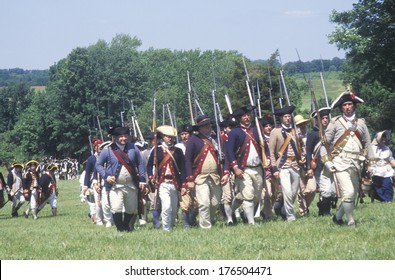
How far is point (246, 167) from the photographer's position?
48.5 feet

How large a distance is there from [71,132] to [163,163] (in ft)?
233

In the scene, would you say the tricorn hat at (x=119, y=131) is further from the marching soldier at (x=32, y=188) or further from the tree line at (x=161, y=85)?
the marching soldier at (x=32, y=188)

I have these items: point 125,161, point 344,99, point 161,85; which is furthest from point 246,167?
point 161,85

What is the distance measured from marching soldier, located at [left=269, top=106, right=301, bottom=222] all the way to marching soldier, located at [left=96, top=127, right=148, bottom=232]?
97.6 inches

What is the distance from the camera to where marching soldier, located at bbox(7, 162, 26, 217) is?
88.2 ft

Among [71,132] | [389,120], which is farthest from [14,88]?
[389,120]

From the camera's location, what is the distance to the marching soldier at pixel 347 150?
12.7 m

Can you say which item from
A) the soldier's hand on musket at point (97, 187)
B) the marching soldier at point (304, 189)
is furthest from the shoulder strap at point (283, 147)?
the soldier's hand on musket at point (97, 187)

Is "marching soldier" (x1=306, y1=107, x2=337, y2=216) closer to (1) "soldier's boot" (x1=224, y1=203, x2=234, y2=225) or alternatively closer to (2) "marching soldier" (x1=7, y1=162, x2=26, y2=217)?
(1) "soldier's boot" (x1=224, y1=203, x2=234, y2=225)

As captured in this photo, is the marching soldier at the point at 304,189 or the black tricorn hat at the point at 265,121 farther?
the black tricorn hat at the point at 265,121

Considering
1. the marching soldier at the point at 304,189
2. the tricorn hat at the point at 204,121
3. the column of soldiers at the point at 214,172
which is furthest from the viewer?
the marching soldier at the point at 304,189

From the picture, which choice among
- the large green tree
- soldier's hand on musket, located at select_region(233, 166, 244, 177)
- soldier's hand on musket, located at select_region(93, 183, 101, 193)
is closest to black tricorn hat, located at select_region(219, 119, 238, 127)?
soldier's hand on musket, located at select_region(233, 166, 244, 177)

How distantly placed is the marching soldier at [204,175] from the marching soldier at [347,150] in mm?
2283

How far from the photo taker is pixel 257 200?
14938 mm
